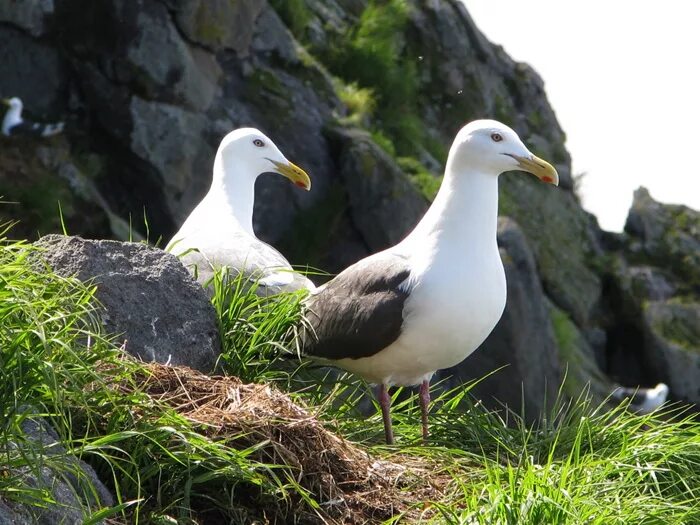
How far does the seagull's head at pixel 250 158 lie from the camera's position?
934 cm

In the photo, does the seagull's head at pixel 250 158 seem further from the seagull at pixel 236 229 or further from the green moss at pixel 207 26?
the green moss at pixel 207 26

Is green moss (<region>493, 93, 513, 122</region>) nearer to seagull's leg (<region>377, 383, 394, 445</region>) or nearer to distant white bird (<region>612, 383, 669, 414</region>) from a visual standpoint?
distant white bird (<region>612, 383, 669, 414</region>)

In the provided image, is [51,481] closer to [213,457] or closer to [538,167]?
[213,457]

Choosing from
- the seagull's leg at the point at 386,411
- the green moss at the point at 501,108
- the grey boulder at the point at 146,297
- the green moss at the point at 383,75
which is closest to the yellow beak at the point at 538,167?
the seagull's leg at the point at 386,411

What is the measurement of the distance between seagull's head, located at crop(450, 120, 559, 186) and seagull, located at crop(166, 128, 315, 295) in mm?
1204

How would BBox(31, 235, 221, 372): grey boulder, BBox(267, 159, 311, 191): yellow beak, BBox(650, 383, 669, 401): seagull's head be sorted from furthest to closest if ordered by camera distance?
BBox(650, 383, 669, 401): seagull's head < BBox(267, 159, 311, 191): yellow beak < BBox(31, 235, 221, 372): grey boulder

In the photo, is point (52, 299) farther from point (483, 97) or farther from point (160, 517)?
point (483, 97)

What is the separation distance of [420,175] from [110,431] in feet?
40.2

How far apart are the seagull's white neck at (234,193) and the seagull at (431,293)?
1.57 metres

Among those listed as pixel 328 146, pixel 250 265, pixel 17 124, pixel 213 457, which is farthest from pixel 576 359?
pixel 213 457

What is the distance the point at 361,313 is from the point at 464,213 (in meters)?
0.74

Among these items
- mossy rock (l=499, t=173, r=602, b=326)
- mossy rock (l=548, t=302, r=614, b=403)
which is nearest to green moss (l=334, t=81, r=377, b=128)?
mossy rock (l=499, t=173, r=602, b=326)

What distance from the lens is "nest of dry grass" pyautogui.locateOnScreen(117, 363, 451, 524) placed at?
538cm

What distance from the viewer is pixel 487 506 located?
16.8ft
